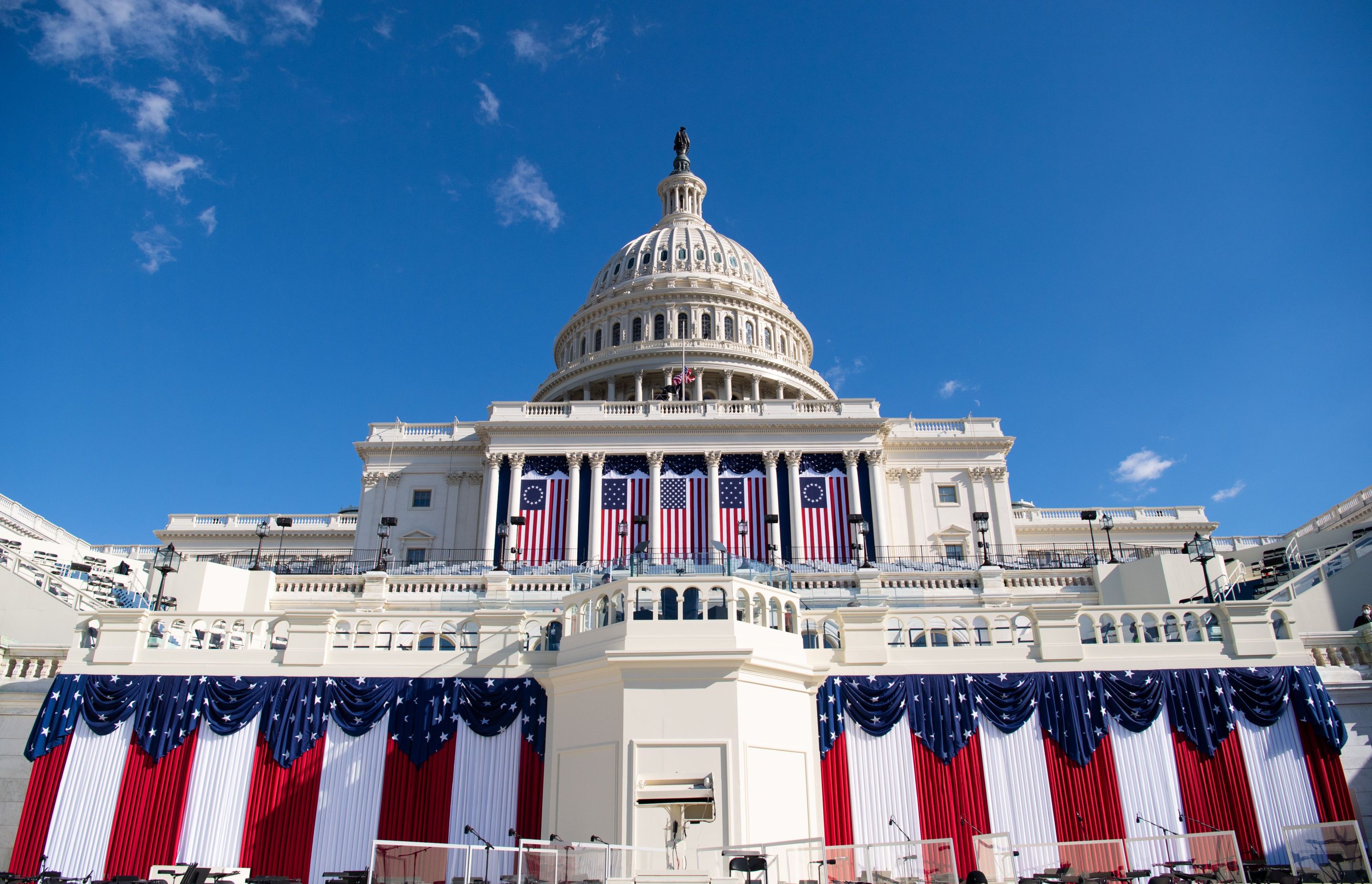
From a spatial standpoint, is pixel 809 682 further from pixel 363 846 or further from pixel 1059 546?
pixel 1059 546

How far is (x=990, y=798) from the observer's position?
58.1 feet

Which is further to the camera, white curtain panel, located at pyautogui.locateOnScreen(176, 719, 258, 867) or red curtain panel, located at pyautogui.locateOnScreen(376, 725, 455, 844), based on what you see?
red curtain panel, located at pyautogui.locateOnScreen(376, 725, 455, 844)

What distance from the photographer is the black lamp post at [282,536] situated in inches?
1853

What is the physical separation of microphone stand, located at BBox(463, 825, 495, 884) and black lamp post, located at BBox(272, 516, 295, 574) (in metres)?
30.2

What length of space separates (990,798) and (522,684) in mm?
9138

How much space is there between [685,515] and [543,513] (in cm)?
791

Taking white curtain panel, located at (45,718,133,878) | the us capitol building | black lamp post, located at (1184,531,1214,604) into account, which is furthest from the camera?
black lamp post, located at (1184,531,1214,604)

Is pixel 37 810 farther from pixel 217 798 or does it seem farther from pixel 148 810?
pixel 217 798

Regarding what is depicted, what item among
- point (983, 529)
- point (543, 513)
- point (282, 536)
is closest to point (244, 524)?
point (282, 536)

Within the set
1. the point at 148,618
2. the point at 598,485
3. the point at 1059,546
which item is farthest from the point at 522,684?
the point at 1059,546

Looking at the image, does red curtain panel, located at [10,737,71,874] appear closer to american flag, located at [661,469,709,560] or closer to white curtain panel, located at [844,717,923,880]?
white curtain panel, located at [844,717,923,880]

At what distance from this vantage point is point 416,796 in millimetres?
17703

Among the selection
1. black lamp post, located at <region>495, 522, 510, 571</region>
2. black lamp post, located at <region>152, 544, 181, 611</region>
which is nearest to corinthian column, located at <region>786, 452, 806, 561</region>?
black lamp post, located at <region>495, 522, 510, 571</region>

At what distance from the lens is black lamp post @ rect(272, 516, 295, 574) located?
4706 cm
